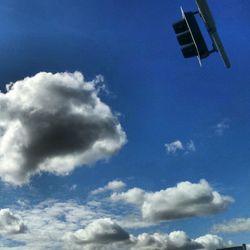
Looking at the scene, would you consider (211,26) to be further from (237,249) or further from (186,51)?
(237,249)

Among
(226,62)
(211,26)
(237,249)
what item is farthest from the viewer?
(237,249)

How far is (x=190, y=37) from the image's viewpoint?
28.4 feet

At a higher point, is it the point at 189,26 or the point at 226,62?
the point at 189,26

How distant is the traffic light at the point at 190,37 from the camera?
8578mm

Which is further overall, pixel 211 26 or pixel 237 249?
pixel 237 249

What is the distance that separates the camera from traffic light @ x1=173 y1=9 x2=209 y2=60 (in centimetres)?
858

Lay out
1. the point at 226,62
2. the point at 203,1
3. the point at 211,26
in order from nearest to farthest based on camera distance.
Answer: the point at 203,1 < the point at 211,26 < the point at 226,62

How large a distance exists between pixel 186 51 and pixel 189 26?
17.3 inches

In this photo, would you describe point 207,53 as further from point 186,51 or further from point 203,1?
point 203,1

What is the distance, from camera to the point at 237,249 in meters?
116

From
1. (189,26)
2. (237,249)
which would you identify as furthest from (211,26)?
(237,249)

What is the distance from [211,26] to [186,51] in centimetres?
67

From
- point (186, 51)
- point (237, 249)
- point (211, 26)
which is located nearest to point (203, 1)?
point (211, 26)

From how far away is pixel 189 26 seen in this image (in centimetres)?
856
